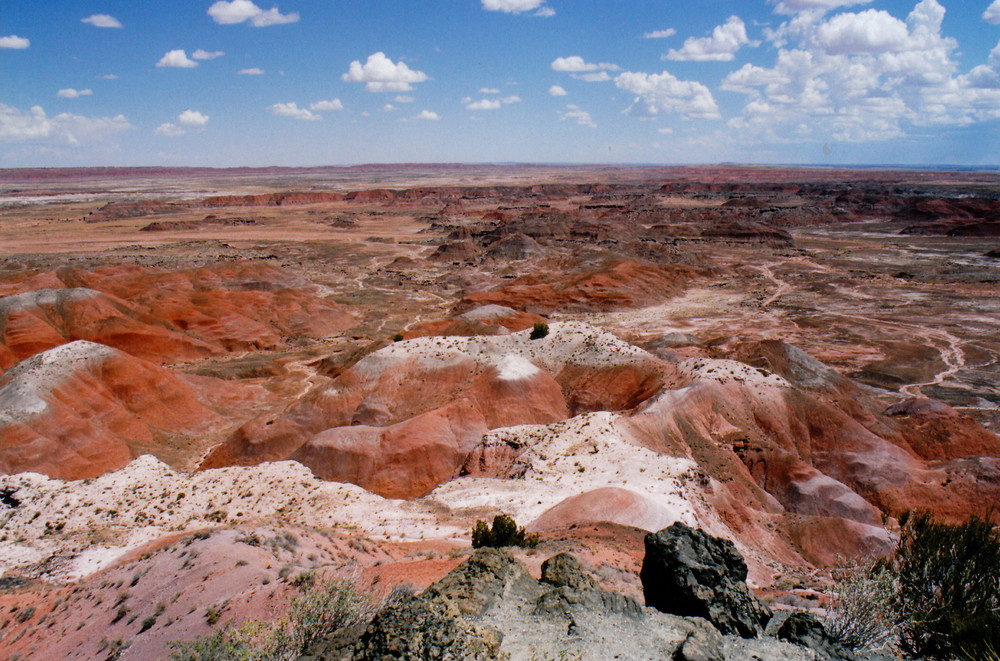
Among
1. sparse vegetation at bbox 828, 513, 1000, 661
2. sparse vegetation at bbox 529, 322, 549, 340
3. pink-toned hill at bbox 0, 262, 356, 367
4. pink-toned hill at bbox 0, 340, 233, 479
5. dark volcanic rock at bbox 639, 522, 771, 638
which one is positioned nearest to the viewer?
sparse vegetation at bbox 828, 513, 1000, 661

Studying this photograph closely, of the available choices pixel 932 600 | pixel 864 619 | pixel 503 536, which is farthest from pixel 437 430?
pixel 864 619

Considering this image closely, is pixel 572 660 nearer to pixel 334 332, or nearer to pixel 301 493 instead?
pixel 301 493

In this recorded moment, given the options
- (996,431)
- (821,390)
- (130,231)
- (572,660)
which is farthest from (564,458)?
(130,231)

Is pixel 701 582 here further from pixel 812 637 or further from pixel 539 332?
pixel 539 332

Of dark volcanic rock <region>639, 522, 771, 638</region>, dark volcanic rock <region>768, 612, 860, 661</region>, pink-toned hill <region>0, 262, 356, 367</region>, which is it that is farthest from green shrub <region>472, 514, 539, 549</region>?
pink-toned hill <region>0, 262, 356, 367</region>

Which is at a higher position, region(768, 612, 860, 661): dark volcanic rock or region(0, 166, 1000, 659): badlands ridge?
region(768, 612, 860, 661): dark volcanic rock

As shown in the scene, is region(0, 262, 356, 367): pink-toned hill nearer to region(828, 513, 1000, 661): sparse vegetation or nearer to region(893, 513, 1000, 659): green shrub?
region(828, 513, 1000, 661): sparse vegetation

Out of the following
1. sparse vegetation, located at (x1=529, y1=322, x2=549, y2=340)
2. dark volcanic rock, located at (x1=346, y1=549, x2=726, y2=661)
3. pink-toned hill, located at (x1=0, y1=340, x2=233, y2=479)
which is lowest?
pink-toned hill, located at (x1=0, y1=340, x2=233, y2=479)
